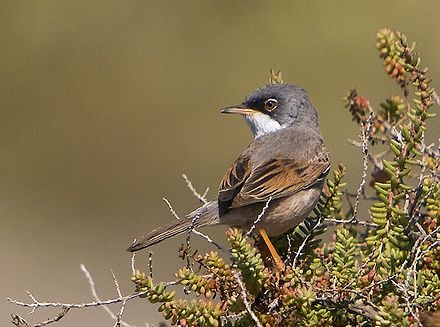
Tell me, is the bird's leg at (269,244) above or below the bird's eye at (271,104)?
below

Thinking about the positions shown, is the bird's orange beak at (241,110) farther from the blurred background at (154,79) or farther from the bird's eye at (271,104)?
the blurred background at (154,79)

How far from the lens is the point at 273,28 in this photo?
16453 millimetres

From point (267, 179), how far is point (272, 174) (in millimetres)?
70

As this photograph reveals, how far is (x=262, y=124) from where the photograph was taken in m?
6.29

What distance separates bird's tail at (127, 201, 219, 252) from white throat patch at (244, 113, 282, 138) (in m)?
0.98

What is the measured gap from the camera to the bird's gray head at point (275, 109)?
20.0 feet

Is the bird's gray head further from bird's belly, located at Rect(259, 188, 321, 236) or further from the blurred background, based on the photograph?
the blurred background

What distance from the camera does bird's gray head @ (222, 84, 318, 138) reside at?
611 centimetres

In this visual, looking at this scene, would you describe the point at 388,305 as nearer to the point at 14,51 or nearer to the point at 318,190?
the point at 318,190

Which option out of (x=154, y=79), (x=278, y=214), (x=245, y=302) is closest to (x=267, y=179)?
(x=278, y=214)

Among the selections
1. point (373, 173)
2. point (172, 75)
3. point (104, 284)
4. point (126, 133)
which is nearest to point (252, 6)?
point (172, 75)

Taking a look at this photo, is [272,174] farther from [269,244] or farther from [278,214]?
[269,244]

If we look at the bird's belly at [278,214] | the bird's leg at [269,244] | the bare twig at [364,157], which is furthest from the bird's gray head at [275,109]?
the bare twig at [364,157]

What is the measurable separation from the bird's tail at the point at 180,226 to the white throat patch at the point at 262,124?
3.20ft
